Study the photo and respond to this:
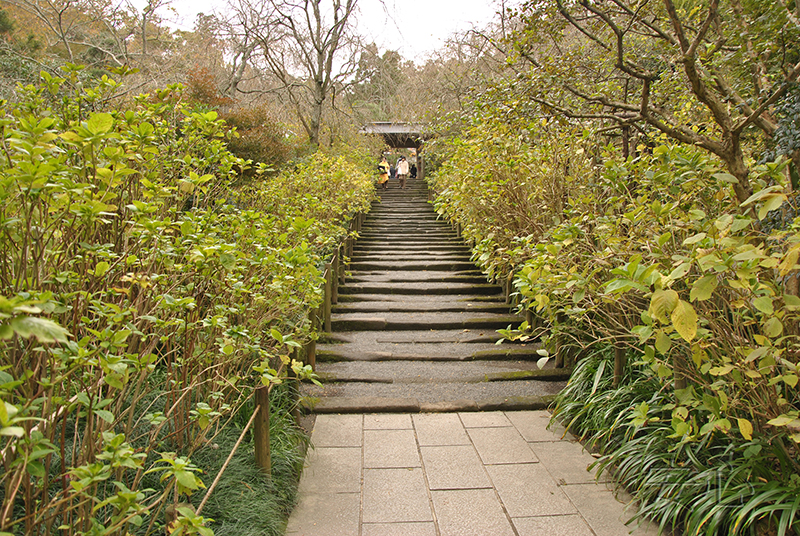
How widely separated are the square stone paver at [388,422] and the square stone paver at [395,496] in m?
0.64

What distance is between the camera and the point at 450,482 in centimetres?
306

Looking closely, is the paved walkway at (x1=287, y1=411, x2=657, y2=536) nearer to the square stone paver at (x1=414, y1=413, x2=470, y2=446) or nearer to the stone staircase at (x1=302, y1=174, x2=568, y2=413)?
the square stone paver at (x1=414, y1=413, x2=470, y2=446)

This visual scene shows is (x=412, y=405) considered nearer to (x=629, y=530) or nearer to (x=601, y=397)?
(x=601, y=397)

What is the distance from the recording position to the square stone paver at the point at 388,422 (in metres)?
3.84

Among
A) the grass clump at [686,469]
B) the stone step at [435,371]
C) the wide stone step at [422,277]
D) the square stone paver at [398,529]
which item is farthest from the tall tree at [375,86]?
the square stone paver at [398,529]

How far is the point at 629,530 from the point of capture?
257 cm

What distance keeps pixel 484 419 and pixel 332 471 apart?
4.50 ft

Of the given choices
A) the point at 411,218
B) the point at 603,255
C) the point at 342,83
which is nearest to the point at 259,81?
the point at 342,83

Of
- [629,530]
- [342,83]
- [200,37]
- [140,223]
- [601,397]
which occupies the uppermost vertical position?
[200,37]

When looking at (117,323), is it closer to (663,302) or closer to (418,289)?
(663,302)

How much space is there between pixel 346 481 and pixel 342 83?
14439mm

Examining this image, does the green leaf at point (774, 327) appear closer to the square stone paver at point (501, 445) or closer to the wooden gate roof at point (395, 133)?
the square stone paver at point (501, 445)

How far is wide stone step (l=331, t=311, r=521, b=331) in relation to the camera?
6.22 meters

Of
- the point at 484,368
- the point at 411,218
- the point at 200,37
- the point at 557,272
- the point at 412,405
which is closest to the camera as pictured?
the point at 557,272
